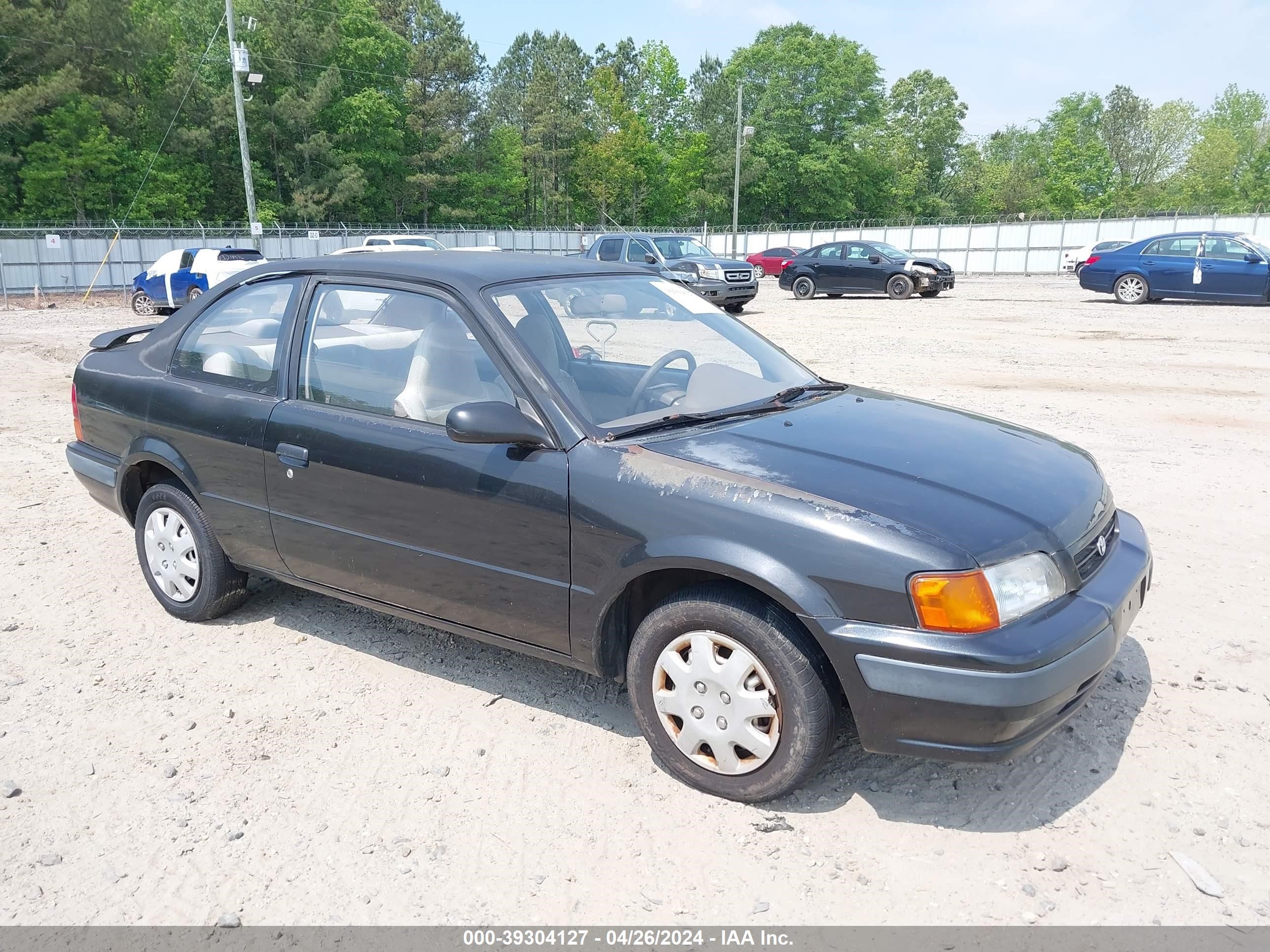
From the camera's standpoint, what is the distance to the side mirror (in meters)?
3.13

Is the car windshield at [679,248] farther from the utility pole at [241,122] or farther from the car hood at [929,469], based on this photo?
the car hood at [929,469]

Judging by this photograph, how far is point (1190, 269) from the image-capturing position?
1983cm

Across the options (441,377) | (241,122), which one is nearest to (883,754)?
(441,377)

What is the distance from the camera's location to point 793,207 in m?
79.2

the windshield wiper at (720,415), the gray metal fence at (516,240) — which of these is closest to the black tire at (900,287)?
the gray metal fence at (516,240)

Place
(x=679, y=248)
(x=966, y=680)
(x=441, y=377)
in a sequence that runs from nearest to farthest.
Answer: (x=966, y=680) → (x=441, y=377) → (x=679, y=248)

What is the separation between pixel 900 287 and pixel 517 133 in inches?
2512

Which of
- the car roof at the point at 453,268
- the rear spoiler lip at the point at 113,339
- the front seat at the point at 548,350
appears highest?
the car roof at the point at 453,268

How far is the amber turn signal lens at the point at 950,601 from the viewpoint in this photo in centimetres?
262

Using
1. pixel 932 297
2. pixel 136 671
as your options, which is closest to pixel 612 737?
pixel 136 671

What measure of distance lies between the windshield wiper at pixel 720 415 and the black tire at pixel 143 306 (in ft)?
75.4

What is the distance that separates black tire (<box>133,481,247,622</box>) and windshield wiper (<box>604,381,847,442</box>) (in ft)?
7.09

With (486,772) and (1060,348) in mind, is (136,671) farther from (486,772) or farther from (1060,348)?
(1060,348)

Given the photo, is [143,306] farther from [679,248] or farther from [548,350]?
[548,350]
